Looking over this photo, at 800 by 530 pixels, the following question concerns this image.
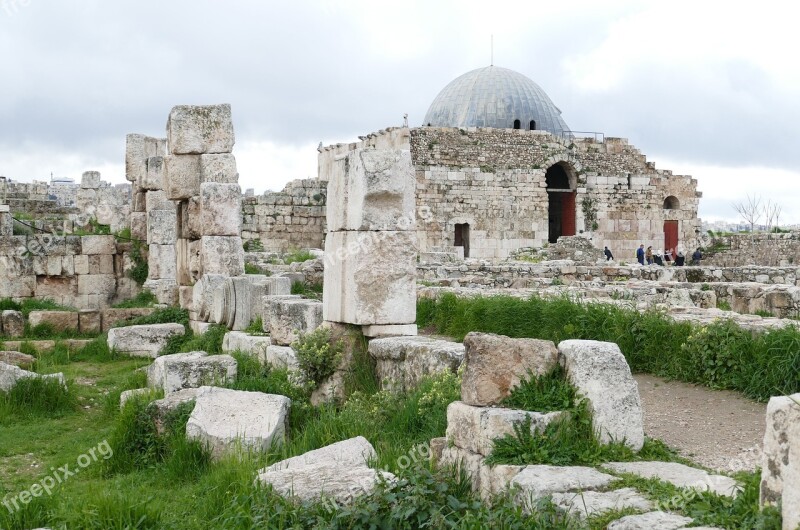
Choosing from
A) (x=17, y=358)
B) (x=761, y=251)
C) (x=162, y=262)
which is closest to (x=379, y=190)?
(x=17, y=358)

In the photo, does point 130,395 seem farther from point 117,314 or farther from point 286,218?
point 286,218

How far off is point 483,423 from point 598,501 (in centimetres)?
114

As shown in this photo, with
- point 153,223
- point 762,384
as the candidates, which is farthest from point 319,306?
point 153,223

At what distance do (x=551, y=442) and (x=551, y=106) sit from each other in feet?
110

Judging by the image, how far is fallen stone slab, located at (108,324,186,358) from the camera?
40.7ft

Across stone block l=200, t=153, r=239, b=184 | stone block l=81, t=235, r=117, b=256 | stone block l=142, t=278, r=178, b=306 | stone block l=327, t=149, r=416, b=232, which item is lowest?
stone block l=142, t=278, r=178, b=306

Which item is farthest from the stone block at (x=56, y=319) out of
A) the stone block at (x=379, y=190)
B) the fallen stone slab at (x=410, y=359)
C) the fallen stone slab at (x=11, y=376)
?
the fallen stone slab at (x=410, y=359)

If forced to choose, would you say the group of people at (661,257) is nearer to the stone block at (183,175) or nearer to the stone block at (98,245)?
the stone block at (98,245)

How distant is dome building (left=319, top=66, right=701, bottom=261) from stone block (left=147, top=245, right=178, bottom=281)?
425 inches

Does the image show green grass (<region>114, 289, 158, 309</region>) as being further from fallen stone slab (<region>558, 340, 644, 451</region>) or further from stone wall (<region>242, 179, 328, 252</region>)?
fallen stone slab (<region>558, 340, 644, 451</region>)

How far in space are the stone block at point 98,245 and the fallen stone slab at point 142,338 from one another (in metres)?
4.02

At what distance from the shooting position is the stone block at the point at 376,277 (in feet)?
27.1

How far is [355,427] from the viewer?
7.00 m

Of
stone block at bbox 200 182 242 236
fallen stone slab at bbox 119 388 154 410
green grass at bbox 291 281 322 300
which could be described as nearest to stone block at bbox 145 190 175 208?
green grass at bbox 291 281 322 300
